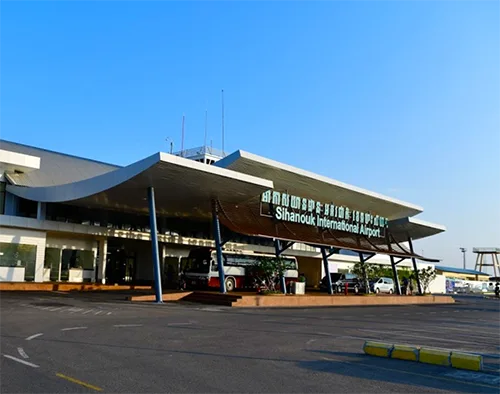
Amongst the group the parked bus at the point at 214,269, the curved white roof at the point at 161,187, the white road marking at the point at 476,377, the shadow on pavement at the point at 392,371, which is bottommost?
the white road marking at the point at 476,377

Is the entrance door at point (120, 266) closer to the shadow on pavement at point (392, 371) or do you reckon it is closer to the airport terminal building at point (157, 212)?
the airport terminal building at point (157, 212)

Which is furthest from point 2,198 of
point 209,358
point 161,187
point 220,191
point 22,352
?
point 209,358

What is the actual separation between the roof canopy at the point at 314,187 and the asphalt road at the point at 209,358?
11456 mm

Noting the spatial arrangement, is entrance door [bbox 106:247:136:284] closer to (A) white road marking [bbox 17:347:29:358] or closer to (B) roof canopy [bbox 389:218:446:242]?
(B) roof canopy [bbox 389:218:446:242]

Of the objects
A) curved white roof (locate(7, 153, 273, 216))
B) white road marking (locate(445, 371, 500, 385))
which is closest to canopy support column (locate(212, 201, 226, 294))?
curved white roof (locate(7, 153, 273, 216))

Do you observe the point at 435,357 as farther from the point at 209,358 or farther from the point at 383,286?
the point at 383,286

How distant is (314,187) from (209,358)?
2385 centimetres

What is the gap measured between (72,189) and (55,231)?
539 centimetres

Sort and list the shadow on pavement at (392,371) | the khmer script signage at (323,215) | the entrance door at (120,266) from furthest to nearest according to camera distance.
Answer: the entrance door at (120,266)
the khmer script signage at (323,215)
the shadow on pavement at (392,371)

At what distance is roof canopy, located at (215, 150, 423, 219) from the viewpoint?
2602cm

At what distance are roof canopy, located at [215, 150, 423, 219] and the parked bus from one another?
5.48m

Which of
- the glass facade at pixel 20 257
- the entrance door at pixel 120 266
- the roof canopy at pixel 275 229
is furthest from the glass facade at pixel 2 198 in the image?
the roof canopy at pixel 275 229

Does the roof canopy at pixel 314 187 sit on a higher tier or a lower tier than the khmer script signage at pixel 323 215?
higher

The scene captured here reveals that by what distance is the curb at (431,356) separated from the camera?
344 inches
